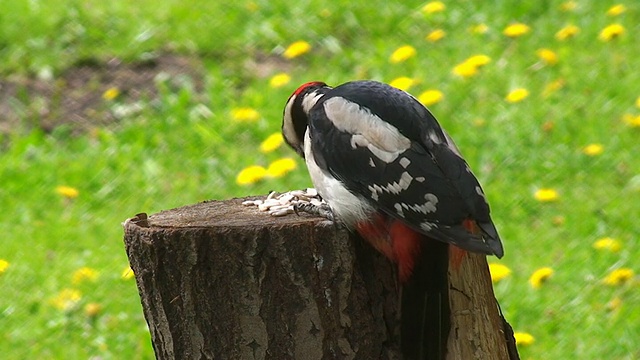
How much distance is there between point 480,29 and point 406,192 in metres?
4.51

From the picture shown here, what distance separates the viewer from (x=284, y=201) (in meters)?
3.30

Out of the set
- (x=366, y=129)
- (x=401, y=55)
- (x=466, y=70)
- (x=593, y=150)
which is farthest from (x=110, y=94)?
(x=366, y=129)

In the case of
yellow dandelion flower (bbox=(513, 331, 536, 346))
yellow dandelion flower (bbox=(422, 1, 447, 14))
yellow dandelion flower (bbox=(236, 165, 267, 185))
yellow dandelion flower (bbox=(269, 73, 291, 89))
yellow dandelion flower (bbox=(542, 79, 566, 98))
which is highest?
yellow dandelion flower (bbox=(422, 1, 447, 14))

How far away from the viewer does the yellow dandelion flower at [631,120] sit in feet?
19.7

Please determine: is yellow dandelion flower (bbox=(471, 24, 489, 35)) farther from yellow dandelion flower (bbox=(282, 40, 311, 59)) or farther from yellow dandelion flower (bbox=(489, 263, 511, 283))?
yellow dandelion flower (bbox=(489, 263, 511, 283))

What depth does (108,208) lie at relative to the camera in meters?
5.95

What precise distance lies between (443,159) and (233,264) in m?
0.63

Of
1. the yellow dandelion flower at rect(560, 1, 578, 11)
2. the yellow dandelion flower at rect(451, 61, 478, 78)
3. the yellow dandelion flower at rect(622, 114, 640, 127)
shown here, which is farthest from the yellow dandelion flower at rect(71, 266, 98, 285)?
the yellow dandelion flower at rect(560, 1, 578, 11)

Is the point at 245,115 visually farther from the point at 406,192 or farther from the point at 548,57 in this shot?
the point at 406,192

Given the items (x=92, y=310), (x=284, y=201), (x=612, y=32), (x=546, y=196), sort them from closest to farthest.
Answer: (x=284, y=201) < (x=92, y=310) < (x=546, y=196) < (x=612, y=32)

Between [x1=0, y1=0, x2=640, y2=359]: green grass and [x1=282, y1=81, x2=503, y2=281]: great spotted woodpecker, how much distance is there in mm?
1676

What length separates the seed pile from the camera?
125 inches

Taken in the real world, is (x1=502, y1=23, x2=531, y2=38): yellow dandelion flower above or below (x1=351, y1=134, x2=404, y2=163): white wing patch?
above

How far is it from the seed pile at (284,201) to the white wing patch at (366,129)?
288 mm
